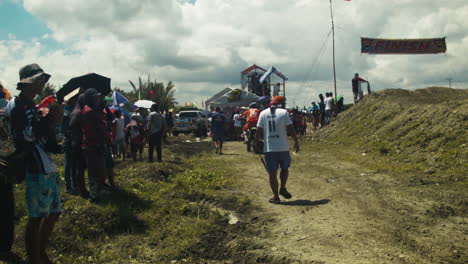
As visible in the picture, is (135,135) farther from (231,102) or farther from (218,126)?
(231,102)

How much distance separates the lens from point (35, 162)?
3717 mm

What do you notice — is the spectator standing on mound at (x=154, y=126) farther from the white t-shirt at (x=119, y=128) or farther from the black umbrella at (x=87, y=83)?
the black umbrella at (x=87, y=83)

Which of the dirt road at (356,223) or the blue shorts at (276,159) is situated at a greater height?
the blue shorts at (276,159)

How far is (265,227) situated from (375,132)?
11812 millimetres

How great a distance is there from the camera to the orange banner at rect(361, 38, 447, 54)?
23.6 m

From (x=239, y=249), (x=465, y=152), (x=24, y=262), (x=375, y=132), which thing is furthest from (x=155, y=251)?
(x=375, y=132)

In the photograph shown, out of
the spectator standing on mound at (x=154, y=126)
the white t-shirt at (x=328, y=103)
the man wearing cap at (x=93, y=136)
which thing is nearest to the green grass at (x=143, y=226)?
the man wearing cap at (x=93, y=136)

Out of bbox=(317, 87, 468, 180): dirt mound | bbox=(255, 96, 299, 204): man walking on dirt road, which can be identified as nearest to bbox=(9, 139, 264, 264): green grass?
bbox=(255, 96, 299, 204): man walking on dirt road

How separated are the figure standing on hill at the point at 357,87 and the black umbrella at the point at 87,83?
1575 cm

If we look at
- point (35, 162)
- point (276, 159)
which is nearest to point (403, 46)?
point (276, 159)

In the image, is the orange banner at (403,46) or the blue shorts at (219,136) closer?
the blue shorts at (219,136)

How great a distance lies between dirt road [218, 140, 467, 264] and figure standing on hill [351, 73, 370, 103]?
1462cm

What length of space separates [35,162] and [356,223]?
4.09m

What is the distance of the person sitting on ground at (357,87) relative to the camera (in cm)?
2252
